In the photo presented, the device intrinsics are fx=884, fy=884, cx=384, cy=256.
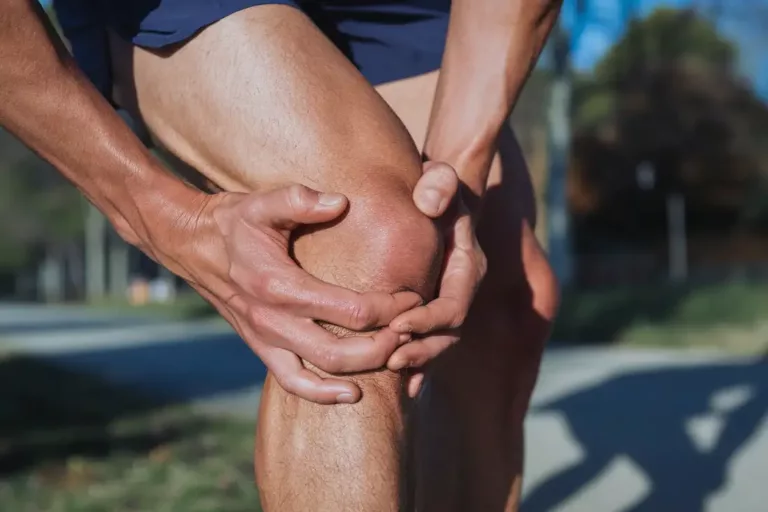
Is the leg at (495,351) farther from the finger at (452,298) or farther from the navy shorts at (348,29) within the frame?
the finger at (452,298)

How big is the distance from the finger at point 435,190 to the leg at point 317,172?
0.01 m

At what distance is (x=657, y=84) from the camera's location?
22.1m

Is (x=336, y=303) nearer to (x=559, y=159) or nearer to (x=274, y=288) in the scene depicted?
(x=274, y=288)

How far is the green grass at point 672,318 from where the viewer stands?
786 centimetres

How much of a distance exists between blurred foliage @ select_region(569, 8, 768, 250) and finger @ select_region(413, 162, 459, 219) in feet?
69.6

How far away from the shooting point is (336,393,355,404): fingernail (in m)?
0.90

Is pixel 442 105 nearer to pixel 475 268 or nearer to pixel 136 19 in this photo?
pixel 475 268

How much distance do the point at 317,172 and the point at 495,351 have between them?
736mm

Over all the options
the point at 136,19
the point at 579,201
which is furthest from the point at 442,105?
the point at 579,201

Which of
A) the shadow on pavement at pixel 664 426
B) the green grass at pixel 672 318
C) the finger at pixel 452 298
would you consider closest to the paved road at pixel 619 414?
the shadow on pavement at pixel 664 426

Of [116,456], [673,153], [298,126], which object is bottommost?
[673,153]

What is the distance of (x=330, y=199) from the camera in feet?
3.05

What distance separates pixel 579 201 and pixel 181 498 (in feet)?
66.0

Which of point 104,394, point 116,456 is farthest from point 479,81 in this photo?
point 104,394
